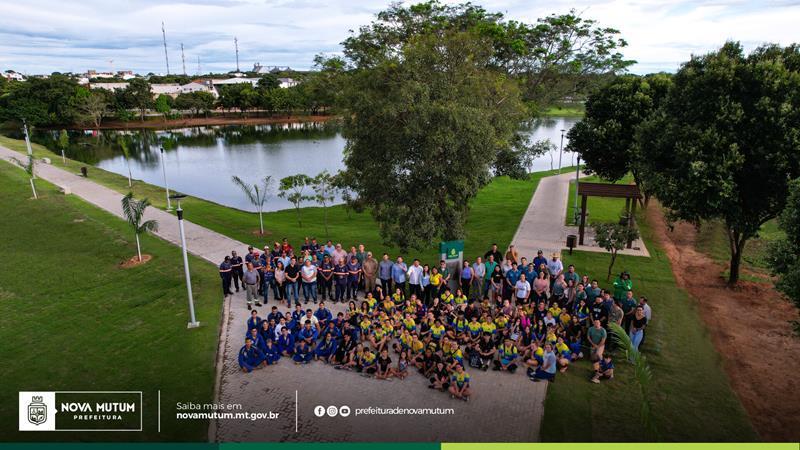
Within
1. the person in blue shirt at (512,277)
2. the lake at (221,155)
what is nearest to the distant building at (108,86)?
the lake at (221,155)

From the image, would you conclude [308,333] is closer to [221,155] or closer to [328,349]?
[328,349]

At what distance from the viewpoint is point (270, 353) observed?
11.4m

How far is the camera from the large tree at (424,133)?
14.5 m

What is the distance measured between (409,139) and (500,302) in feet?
18.1

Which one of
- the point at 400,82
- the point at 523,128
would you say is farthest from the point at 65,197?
the point at 523,128

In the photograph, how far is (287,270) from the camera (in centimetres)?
1438

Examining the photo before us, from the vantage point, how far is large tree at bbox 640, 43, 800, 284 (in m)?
13.5

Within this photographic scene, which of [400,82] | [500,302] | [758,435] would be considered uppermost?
[400,82]

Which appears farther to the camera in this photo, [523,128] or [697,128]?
[523,128]

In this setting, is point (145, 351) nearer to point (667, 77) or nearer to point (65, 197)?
point (65, 197)

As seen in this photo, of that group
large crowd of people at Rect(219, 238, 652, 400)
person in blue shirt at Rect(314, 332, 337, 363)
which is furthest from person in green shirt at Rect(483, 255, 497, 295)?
person in blue shirt at Rect(314, 332, 337, 363)

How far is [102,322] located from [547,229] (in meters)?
17.9

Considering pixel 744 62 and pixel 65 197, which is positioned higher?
pixel 744 62

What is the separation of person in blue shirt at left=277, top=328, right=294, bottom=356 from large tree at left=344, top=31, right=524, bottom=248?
17.2 ft
